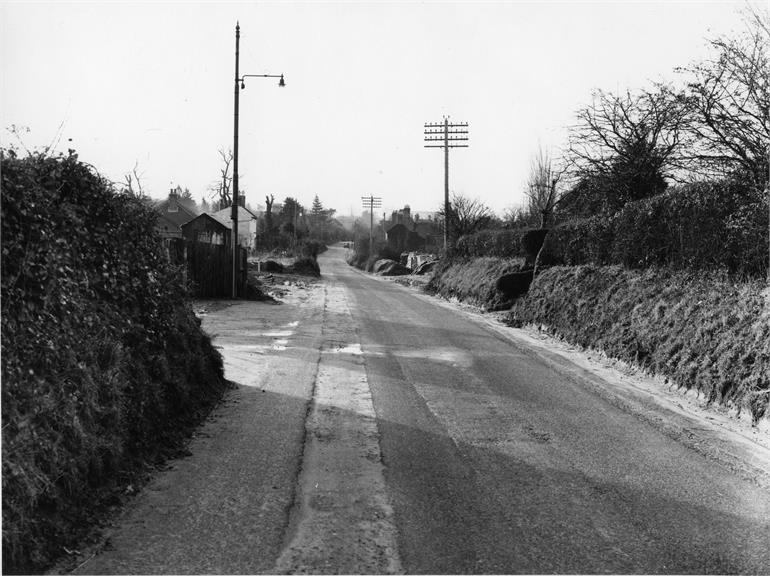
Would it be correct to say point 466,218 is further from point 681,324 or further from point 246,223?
point 246,223

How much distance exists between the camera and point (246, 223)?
8600cm

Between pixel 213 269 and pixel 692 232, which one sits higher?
pixel 692 232

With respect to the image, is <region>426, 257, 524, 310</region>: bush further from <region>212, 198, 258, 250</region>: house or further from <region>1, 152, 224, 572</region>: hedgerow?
<region>212, 198, 258, 250</region>: house

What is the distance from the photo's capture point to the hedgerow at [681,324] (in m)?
7.30

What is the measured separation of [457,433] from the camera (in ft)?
19.9

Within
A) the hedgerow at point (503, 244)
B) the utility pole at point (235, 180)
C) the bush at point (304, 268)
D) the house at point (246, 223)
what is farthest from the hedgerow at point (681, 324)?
the house at point (246, 223)

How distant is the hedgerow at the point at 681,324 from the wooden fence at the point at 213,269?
11.6 meters

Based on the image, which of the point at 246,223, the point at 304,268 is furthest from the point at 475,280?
the point at 246,223

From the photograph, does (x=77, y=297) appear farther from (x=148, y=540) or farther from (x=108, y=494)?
(x=148, y=540)

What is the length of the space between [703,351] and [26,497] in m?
7.74

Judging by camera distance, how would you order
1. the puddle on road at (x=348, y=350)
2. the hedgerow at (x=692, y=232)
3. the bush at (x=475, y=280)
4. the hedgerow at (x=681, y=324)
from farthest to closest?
the bush at (x=475, y=280) < the puddle on road at (x=348, y=350) < the hedgerow at (x=692, y=232) < the hedgerow at (x=681, y=324)

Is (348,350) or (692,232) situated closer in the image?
(692,232)

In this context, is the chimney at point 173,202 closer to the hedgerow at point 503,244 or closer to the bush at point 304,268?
the bush at point 304,268

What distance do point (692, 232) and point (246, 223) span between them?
260 ft
